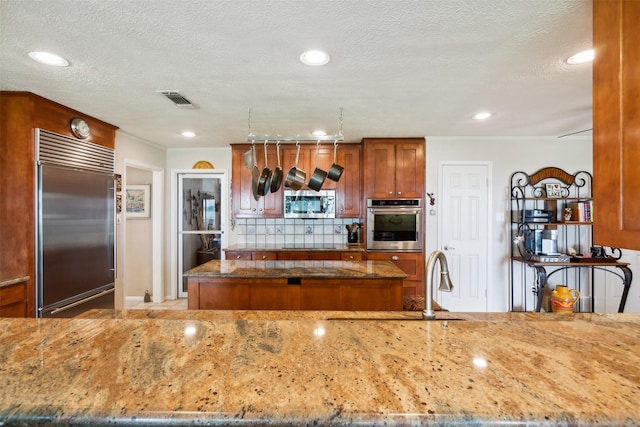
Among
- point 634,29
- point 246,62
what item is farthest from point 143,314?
point 634,29

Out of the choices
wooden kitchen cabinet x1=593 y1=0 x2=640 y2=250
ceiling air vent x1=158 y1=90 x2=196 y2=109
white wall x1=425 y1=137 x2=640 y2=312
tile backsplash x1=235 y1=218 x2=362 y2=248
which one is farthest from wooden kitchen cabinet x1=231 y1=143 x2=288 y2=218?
wooden kitchen cabinet x1=593 y1=0 x2=640 y2=250

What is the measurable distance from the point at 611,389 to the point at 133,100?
10.6ft

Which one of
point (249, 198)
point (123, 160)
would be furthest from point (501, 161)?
point (123, 160)

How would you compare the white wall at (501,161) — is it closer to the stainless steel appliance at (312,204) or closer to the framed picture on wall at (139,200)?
the stainless steel appliance at (312,204)

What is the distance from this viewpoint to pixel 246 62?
1964mm

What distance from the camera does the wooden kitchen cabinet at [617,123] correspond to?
1.07 m

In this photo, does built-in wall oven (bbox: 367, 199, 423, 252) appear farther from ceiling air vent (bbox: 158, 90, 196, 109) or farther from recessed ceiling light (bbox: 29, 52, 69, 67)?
recessed ceiling light (bbox: 29, 52, 69, 67)

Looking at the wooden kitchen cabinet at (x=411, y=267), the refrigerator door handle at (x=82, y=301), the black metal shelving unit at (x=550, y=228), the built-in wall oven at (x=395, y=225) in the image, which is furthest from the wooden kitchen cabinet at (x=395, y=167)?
the refrigerator door handle at (x=82, y=301)

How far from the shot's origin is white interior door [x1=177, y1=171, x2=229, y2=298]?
478 centimetres

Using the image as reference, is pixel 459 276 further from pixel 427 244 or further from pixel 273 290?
pixel 273 290

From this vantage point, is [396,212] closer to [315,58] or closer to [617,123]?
[315,58]

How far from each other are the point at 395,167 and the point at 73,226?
348 centimetres

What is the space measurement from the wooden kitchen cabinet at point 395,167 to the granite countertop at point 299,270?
1.28m

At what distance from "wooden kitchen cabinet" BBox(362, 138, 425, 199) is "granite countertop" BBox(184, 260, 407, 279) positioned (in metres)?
1.28
